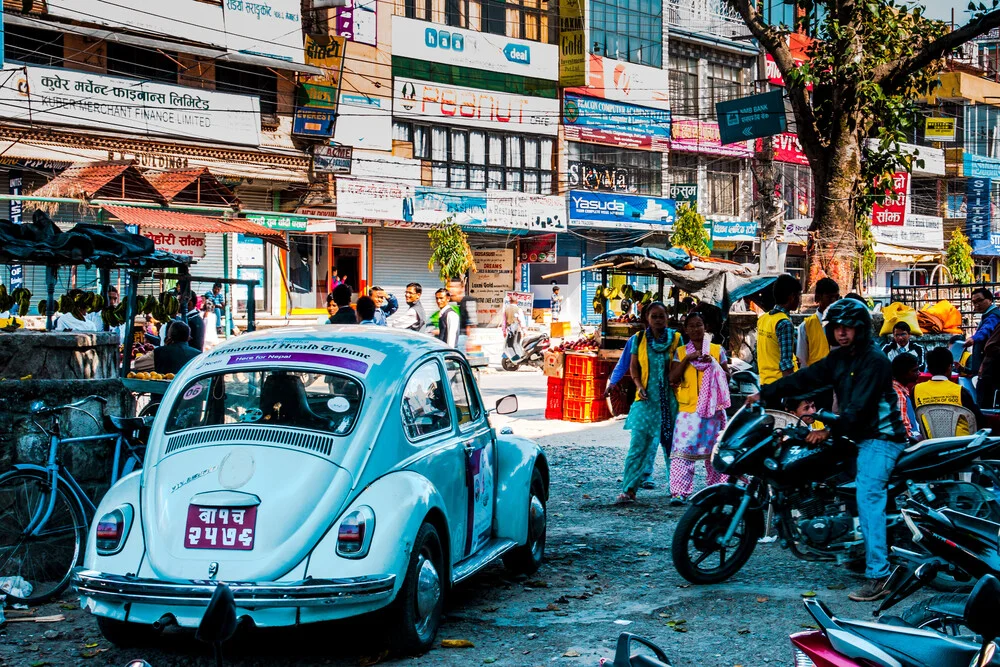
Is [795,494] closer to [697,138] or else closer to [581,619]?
Result: [581,619]

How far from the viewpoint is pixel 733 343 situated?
1897 cm

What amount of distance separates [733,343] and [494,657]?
46.2ft

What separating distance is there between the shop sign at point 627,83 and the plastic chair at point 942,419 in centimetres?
3133

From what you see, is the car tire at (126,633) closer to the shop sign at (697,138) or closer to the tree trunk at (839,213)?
the tree trunk at (839,213)

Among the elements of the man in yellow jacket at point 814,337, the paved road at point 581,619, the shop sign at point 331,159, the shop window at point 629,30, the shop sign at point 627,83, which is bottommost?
the paved road at point 581,619

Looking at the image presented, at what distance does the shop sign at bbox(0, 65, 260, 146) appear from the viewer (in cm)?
2433

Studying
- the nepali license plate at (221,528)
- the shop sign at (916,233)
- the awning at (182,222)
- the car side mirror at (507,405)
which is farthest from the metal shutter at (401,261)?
the nepali license plate at (221,528)

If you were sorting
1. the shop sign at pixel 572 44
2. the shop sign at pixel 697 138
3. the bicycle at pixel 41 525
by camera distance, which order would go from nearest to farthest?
the bicycle at pixel 41 525, the shop sign at pixel 572 44, the shop sign at pixel 697 138

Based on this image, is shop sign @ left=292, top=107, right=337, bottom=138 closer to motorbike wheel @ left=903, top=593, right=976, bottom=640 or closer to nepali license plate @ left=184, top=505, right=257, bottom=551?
nepali license plate @ left=184, top=505, right=257, bottom=551

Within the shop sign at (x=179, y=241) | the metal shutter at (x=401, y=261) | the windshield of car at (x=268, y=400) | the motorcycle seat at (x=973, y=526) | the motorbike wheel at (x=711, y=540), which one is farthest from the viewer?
the metal shutter at (x=401, y=261)

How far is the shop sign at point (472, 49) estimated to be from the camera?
1346 inches

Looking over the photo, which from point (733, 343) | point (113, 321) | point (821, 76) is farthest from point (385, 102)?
point (113, 321)

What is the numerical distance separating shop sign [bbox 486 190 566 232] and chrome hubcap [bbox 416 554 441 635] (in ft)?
101

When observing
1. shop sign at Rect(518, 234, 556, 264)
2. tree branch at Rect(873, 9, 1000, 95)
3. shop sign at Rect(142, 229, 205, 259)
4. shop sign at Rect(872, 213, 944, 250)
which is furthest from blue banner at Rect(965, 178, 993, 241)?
tree branch at Rect(873, 9, 1000, 95)
